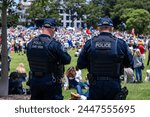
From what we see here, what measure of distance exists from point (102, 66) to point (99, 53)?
0.60 ft

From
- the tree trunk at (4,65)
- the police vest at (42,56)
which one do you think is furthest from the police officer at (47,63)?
the tree trunk at (4,65)

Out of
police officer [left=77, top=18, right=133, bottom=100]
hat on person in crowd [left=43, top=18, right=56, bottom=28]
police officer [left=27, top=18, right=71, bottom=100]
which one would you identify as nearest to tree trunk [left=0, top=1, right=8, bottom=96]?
police officer [left=27, top=18, right=71, bottom=100]

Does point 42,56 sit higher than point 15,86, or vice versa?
point 42,56

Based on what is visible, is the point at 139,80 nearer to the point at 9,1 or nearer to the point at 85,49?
the point at 9,1

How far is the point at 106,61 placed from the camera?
722 centimetres

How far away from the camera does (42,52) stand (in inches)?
306

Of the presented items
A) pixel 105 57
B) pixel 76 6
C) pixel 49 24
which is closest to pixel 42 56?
pixel 49 24

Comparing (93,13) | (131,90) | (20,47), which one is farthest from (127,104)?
(93,13)

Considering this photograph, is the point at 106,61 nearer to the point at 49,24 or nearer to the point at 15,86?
the point at 49,24

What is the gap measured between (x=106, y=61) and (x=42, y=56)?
1.06 metres

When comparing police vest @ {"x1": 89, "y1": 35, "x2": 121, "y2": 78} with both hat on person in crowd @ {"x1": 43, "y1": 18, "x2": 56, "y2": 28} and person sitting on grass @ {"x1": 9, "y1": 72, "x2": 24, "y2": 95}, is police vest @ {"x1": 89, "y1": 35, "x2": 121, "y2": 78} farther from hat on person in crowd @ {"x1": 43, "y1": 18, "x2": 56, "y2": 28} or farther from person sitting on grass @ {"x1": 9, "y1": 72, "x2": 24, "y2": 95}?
person sitting on grass @ {"x1": 9, "y1": 72, "x2": 24, "y2": 95}

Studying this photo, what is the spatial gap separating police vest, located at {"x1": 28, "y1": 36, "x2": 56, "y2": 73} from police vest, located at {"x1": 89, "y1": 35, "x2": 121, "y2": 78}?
0.75m

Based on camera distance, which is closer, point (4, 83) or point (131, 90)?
point (4, 83)

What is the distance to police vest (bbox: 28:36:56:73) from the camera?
25.4ft
